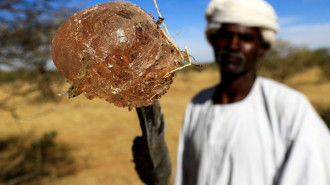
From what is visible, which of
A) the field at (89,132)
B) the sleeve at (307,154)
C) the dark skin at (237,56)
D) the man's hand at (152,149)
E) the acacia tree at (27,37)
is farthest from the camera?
the field at (89,132)

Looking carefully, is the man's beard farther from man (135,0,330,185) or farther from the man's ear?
the man's ear

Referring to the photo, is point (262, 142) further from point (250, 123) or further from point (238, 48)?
point (238, 48)

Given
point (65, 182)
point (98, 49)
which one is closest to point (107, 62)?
point (98, 49)

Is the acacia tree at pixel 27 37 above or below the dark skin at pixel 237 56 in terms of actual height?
above

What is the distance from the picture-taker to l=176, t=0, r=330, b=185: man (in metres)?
1.21

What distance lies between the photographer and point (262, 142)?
1320 mm

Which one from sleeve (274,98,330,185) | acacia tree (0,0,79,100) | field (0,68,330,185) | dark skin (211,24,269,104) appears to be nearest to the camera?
sleeve (274,98,330,185)

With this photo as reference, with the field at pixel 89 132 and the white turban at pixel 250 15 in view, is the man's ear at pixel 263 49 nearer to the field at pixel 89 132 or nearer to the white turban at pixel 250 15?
the white turban at pixel 250 15

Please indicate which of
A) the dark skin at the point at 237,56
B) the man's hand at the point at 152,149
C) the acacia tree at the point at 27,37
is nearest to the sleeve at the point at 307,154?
the dark skin at the point at 237,56

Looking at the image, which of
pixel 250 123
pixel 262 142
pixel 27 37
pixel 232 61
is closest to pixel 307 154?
pixel 262 142

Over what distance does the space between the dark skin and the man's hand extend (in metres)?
0.47

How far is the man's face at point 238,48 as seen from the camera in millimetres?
1411

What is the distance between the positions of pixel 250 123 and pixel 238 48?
16.9 inches

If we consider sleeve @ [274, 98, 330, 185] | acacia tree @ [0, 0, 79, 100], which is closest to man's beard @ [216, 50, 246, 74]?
sleeve @ [274, 98, 330, 185]
